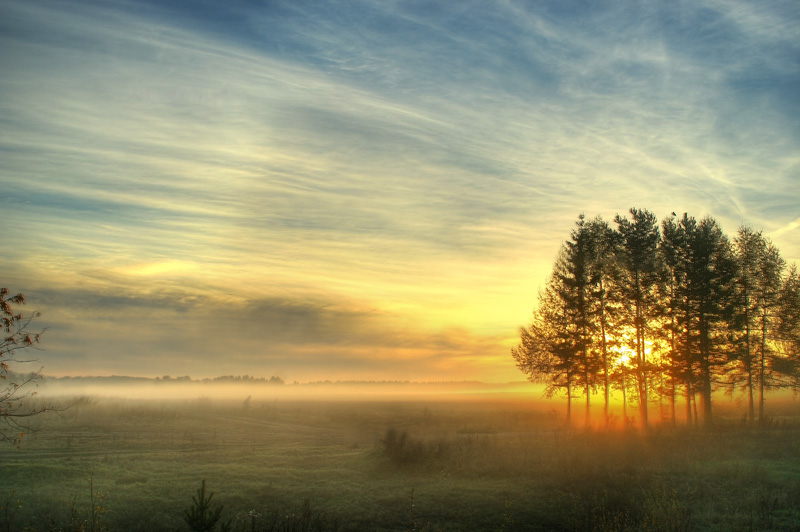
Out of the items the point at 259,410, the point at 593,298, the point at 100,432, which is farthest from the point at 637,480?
the point at 259,410

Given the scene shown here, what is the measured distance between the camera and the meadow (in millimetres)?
18734

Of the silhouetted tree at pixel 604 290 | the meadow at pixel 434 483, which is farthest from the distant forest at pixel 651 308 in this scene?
the meadow at pixel 434 483

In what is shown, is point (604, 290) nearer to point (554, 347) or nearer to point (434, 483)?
point (554, 347)

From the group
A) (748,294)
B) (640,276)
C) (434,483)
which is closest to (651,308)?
(640,276)

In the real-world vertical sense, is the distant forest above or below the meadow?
above

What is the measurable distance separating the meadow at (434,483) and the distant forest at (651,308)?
490 cm

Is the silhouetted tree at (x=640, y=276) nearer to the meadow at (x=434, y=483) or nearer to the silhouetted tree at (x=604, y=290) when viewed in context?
the silhouetted tree at (x=604, y=290)

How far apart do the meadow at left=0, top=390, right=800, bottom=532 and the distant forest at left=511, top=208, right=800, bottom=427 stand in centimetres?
490

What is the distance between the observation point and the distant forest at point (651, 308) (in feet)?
129

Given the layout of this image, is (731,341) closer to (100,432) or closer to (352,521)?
(352,521)

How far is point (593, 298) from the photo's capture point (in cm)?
3956

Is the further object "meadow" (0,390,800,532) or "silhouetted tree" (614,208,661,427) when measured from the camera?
"silhouetted tree" (614,208,661,427)

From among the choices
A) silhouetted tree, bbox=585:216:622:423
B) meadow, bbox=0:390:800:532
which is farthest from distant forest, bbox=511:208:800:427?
meadow, bbox=0:390:800:532

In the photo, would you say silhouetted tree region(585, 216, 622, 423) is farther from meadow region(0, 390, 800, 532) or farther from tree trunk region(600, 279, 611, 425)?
meadow region(0, 390, 800, 532)
